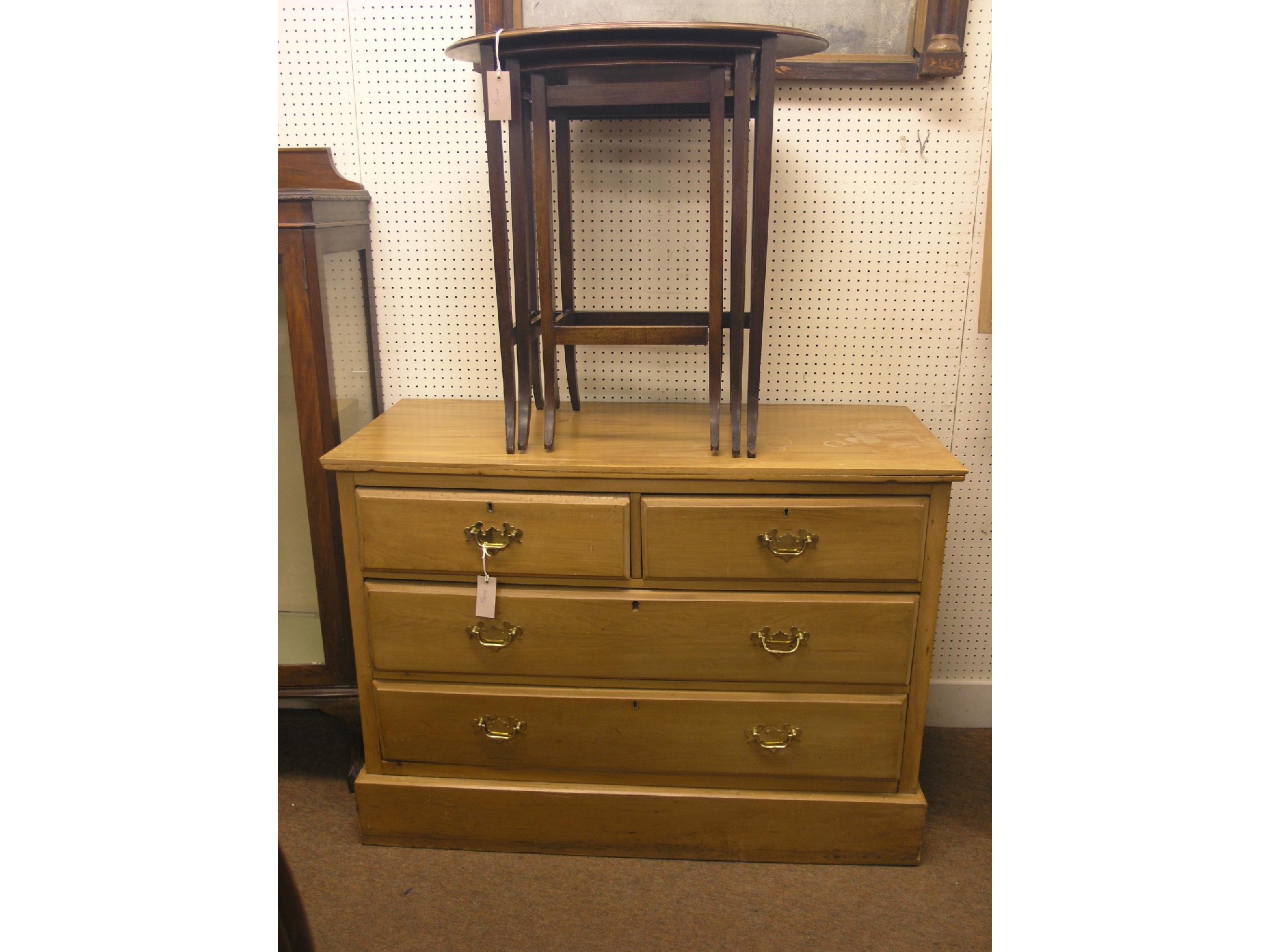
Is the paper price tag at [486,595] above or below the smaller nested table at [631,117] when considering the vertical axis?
below

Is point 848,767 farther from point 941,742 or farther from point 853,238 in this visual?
point 853,238

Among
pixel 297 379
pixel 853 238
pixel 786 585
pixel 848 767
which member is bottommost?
pixel 848 767

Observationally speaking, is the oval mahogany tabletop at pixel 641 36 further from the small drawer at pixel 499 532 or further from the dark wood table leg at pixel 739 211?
the small drawer at pixel 499 532

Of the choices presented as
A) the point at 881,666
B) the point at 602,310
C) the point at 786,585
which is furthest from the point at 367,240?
the point at 881,666

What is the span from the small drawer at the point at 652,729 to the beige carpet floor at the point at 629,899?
243 millimetres

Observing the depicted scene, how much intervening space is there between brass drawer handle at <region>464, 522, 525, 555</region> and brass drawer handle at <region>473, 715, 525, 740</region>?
417 mm

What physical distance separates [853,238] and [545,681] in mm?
1321

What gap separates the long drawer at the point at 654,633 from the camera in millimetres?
1948

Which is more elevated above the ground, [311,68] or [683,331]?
[311,68]

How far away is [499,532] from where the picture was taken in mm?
1930

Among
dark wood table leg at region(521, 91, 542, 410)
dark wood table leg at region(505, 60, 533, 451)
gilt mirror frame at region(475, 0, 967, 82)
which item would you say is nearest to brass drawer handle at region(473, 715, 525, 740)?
dark wood table leg at region(505, 60, 533, 451)

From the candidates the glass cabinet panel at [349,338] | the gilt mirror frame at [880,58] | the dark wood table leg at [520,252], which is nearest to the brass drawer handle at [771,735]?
the dark wood table leg at [520,252]

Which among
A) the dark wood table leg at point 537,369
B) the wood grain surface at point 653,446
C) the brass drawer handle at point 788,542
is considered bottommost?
the brass drawer handle at point 788,542

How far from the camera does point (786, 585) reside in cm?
193
